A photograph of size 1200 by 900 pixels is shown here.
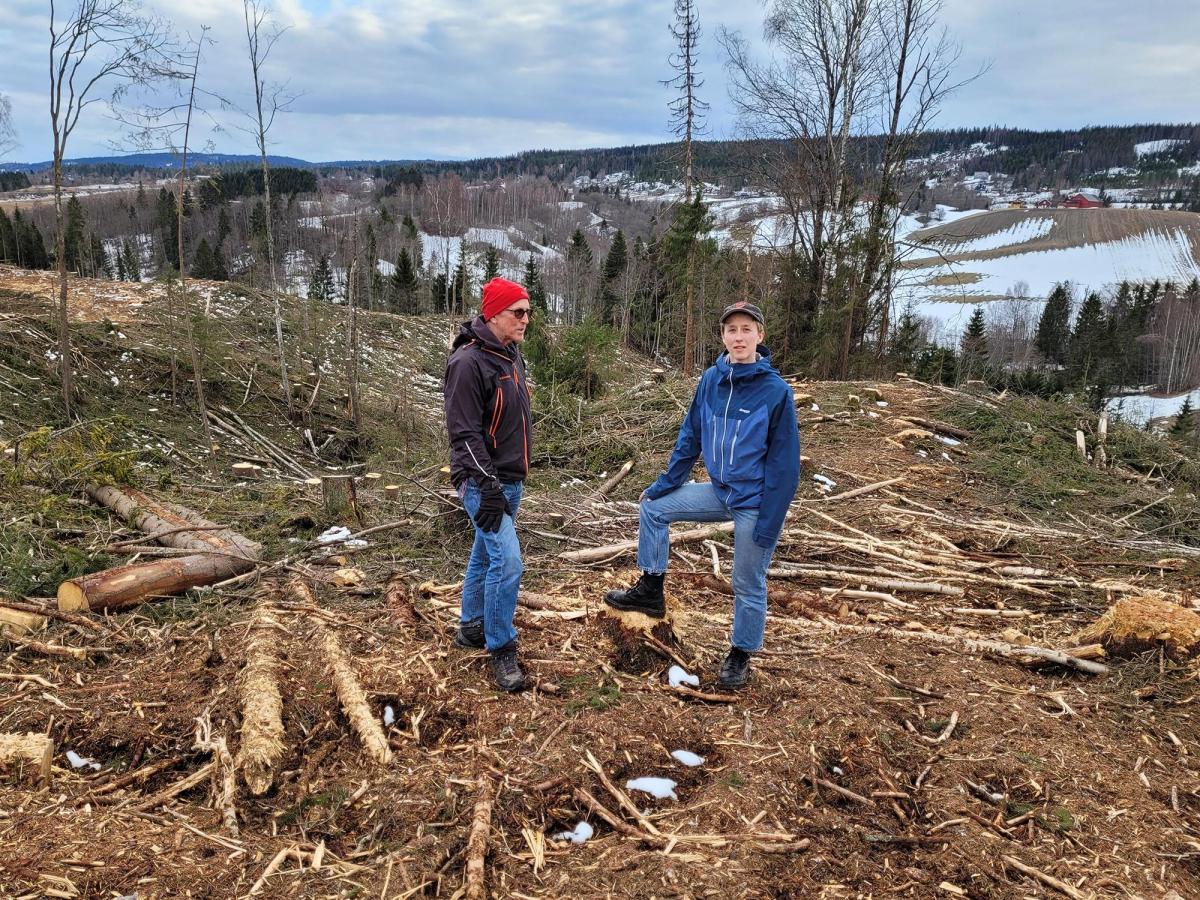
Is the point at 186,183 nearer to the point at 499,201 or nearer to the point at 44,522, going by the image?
the point at 44,522

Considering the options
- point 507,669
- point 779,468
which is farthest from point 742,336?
point 507,669

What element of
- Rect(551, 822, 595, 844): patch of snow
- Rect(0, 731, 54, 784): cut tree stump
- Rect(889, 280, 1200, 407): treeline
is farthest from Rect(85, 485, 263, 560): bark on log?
Rect(889, 280, 1200, 407): treeline

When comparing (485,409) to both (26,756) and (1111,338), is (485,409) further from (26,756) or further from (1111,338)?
(1111,338)

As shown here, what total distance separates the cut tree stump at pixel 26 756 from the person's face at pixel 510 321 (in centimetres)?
279

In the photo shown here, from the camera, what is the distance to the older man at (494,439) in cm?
348

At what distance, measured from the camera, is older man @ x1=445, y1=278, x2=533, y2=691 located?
3.48 meters

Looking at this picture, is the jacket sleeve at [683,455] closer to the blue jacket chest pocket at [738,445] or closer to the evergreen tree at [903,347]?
the blue jacket chest pocket at [738,445]

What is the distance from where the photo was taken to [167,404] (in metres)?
14.1

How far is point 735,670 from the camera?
3.68m

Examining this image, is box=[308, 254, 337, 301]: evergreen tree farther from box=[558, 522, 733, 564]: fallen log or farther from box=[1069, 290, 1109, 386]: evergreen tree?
box=[1069, 290, 1109, 386]: evergreen tree

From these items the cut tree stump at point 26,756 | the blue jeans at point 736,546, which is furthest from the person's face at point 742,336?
the cut tree stump at point 26,756

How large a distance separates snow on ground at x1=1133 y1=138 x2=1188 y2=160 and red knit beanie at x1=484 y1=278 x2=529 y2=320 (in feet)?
608

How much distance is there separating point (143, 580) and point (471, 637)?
243 cm

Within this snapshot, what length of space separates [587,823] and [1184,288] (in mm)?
89092
